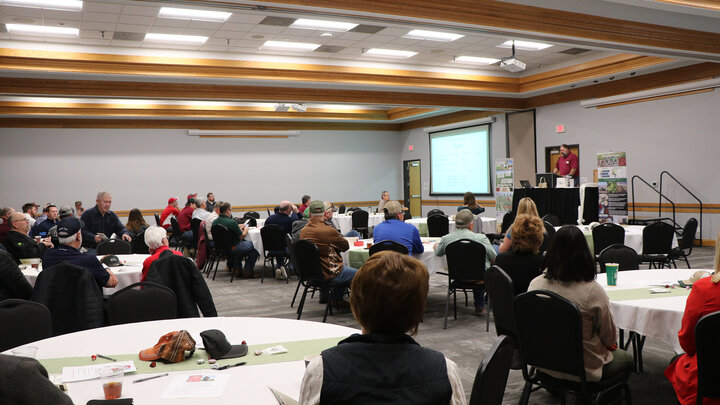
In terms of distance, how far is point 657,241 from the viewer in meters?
7.08

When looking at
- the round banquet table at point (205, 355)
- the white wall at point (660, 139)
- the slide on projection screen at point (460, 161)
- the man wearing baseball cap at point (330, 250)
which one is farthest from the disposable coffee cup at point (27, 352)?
the slide on projection screen at point (460, 161)

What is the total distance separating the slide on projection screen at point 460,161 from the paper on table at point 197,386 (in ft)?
45.6

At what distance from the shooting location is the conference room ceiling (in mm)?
7066

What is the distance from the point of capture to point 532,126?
45.6 feet

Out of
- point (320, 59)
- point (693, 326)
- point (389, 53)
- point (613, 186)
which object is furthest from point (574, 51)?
point (693, 326)

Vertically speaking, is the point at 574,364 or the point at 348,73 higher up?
the point at 348,73

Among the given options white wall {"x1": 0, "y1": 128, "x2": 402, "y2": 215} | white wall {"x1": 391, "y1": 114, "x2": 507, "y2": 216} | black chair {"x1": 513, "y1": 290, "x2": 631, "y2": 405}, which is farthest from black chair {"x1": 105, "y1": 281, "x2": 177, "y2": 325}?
white wall {"x1": 0, "y1": 128, "x2": 402, "y2": 215}

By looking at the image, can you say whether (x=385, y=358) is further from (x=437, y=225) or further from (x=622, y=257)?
(x=437, y=225)

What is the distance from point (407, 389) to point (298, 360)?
0.98m

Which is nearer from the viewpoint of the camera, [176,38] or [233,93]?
[176,38]

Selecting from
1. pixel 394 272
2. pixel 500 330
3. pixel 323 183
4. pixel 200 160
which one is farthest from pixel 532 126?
pixel 394 272

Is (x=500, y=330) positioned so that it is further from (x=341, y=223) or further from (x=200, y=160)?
(x=200, y=160)

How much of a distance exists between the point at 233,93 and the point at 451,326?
7.35 m

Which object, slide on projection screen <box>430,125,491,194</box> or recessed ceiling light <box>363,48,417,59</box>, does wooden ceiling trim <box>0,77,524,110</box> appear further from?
slide on projection screen <box>430,125,491,194</box>
